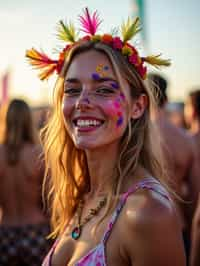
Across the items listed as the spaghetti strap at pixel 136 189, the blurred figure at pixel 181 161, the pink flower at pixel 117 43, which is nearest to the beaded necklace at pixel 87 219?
the spaghetti strap at pixel 136 189

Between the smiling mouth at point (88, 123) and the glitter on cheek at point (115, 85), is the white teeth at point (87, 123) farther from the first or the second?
the glitter on cheek at point (115, 85)

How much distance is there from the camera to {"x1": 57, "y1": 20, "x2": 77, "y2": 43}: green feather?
2637 millimetres

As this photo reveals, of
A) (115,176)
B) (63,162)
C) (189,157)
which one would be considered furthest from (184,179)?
(115,176)

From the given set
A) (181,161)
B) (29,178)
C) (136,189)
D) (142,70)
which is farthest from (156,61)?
(29,178)

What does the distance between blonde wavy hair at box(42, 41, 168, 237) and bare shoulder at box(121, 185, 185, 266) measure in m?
0.25

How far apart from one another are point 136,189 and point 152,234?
0.26 meters

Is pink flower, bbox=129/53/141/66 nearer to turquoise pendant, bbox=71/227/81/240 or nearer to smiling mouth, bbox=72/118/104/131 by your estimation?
smiling mouth, bbox=72/118/104/131

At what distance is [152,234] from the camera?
1915mm

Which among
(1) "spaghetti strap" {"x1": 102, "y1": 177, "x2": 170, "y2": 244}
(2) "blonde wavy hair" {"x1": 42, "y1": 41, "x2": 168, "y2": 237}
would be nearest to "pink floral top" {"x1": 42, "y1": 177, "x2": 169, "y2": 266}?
(1) "spaghetti strap" {"x1": 102, "y1": 177, "x2": 170, "y2": 244}

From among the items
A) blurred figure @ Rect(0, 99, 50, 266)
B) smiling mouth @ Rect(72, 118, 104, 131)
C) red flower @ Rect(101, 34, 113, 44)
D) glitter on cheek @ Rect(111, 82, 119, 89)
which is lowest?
blurred figure @ Rect(0, 99, 50, 266)

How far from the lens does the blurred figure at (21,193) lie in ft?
14.9

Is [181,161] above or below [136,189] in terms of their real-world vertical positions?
below

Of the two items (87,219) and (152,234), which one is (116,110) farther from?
(152,234)

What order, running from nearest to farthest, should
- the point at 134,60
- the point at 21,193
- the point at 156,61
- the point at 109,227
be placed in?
the point at 109,227 < the point at 134,60 < the point at 156,61 < the point at 21,193
